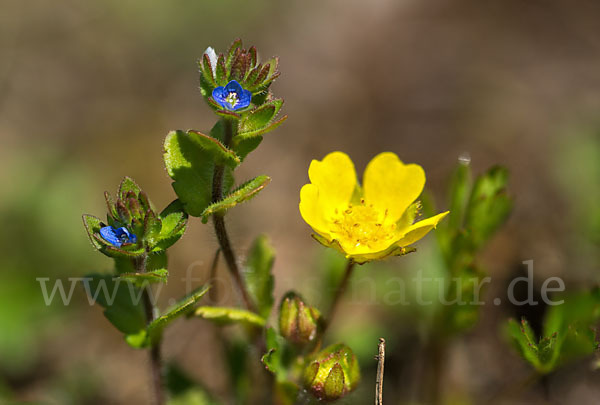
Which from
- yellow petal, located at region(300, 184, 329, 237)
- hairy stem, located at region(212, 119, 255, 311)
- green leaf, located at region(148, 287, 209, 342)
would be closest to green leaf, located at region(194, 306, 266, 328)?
green leaf, located at region(148, 287, 209, 342)

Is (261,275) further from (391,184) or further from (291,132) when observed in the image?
(291,132)

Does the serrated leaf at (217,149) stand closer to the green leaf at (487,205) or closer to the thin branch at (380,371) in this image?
the thin branch at (380,371)

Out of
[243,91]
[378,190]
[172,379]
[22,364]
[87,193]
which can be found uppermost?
[87,193]

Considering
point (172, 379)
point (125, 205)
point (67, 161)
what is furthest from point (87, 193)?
point (125, 205)

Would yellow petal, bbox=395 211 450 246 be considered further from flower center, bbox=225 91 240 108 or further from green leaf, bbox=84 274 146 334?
green leaf, bbox=84 274 146 334

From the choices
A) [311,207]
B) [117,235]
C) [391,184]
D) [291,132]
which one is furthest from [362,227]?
[291,132]

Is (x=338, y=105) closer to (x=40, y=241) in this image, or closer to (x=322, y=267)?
(x=322, y=267)

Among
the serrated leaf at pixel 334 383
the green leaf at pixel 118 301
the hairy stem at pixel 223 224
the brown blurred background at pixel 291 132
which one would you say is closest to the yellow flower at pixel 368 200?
the hairy stem at pixel 223 224
